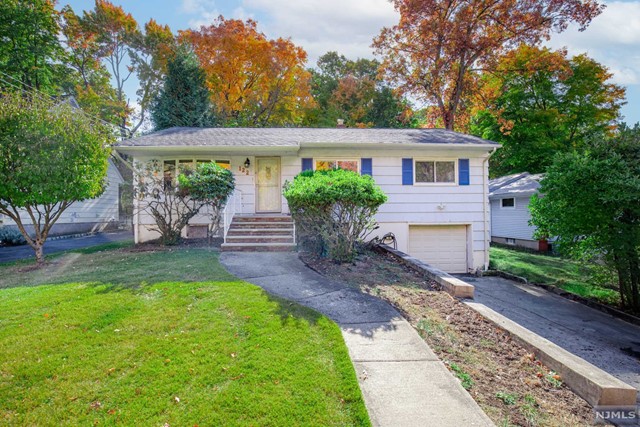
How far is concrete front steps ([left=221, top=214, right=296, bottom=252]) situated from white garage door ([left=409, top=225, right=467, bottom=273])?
4.46 m

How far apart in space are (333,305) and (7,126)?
26.2 feet

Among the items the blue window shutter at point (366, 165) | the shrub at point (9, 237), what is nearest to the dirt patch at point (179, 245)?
the blue window shutter at point (366, 165)

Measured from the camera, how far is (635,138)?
690 cm

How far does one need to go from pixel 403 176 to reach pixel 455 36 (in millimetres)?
10621

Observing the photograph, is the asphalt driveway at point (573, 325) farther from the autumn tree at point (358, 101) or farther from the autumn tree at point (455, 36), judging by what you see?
the autumn tree at point (358, 101)

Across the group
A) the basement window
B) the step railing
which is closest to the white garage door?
the basement window

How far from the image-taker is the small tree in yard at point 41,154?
6.54m

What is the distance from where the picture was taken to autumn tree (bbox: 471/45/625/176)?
17391 mm

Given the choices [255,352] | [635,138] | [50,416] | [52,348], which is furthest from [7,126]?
[635,138]

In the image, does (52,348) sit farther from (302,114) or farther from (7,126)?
(302,114)

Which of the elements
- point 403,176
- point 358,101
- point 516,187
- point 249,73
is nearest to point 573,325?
point 403,176

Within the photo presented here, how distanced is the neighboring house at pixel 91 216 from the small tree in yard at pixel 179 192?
696 centimetres

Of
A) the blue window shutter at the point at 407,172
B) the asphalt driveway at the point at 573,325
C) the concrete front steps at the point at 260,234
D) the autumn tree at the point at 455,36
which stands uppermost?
the autumn tree at the point at 455,36

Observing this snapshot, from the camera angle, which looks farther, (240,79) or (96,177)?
(240,79)
